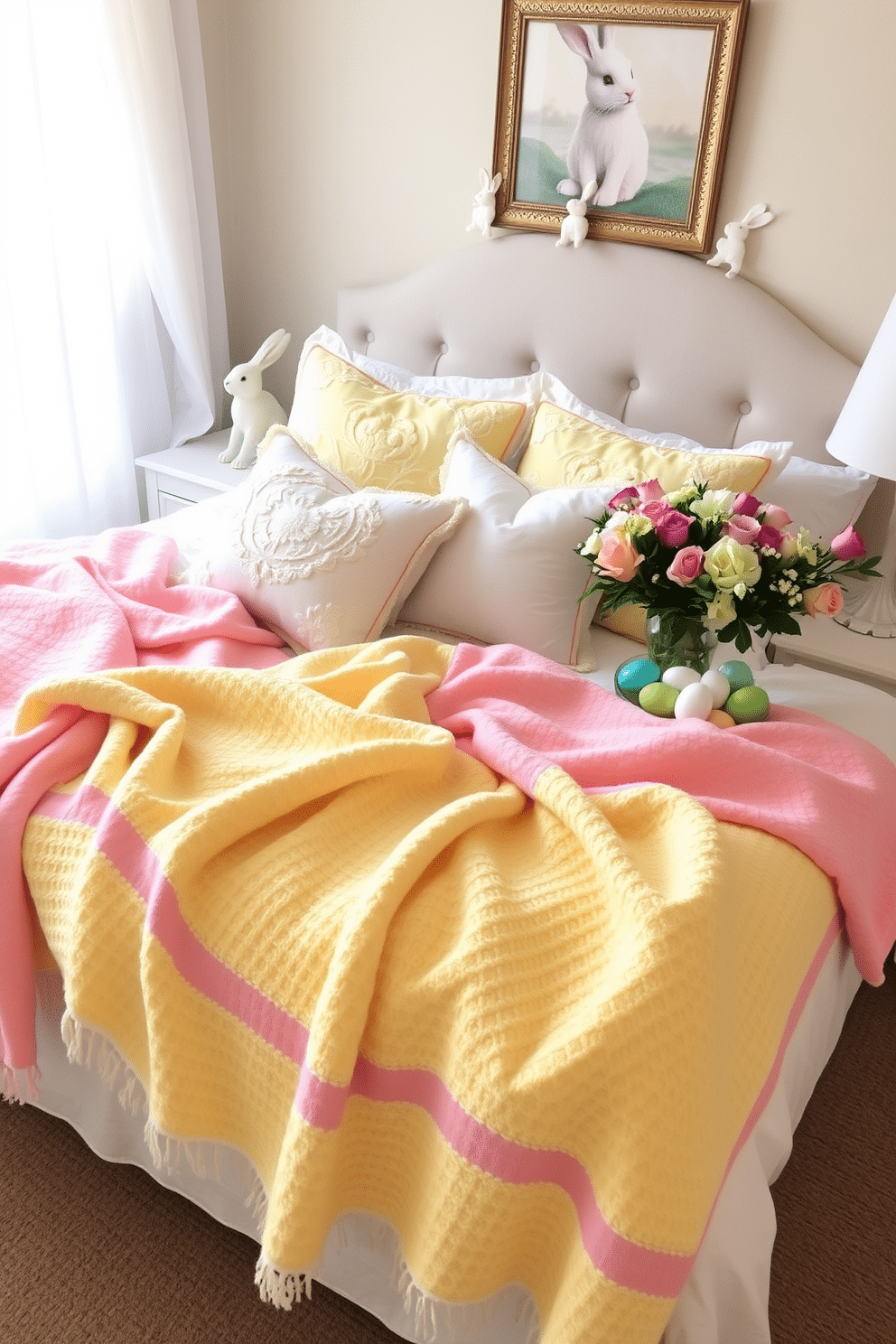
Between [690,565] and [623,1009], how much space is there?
775 mm

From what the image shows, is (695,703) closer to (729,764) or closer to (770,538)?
(729,764)

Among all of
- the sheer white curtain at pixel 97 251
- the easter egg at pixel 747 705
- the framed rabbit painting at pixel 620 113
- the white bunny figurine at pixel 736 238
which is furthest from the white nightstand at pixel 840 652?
the sheer white curtain at pixel 97 251

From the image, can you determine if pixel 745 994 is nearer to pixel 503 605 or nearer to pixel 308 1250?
pixel 308 1250

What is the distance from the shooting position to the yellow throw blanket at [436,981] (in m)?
1.09

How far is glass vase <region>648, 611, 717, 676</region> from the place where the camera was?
1806 millimetres

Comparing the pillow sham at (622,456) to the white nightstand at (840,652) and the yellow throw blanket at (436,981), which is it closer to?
the white nightstand at (840,652)

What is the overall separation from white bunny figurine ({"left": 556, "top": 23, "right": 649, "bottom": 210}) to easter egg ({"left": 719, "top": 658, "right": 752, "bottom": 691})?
1.25 metres

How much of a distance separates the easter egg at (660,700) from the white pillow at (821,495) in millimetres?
634

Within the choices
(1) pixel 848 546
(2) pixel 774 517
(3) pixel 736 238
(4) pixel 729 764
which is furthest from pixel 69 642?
(3) pixel 736 238

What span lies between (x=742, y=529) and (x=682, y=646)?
234 millimetres

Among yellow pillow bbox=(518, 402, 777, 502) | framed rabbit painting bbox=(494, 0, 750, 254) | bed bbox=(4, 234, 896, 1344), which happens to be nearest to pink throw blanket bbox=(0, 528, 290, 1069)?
bed bbox=(4, 234, 896, 1344)

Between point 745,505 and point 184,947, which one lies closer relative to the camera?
point 184,947

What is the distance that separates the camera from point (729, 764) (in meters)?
1.54

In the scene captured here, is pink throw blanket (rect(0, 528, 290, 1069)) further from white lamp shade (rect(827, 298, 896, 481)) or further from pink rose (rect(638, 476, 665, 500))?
white lamp shade (rect(827, 298, 896, 481))
